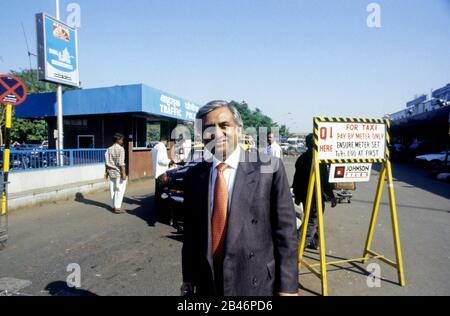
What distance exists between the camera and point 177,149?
420 inches

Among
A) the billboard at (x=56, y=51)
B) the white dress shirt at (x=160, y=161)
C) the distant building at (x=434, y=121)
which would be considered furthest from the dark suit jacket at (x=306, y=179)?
the distant building at (x=434, y=121)

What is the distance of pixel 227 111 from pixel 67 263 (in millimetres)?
3986

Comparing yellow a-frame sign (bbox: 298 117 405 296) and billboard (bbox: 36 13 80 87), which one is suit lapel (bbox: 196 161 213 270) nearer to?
yellow a-frame sign (bbox: 298 117 405 296)

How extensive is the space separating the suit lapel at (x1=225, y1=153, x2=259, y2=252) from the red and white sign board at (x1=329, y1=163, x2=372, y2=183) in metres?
2.50

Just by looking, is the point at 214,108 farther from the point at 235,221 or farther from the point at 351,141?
the point at 351,141

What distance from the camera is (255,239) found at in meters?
1.71

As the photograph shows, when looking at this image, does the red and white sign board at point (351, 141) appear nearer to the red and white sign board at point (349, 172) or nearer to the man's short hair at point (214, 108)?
the red and white sign board at point (349, 172)

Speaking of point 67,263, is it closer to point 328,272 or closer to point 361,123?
point 328,272

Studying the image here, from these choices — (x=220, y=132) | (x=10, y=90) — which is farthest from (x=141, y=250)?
(x=10, y=90)

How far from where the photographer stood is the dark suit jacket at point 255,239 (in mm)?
1687

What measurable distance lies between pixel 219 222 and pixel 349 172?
2.91 meters

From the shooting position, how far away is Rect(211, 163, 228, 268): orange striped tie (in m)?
1.76

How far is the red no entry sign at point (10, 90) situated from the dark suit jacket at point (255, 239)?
5.43m
